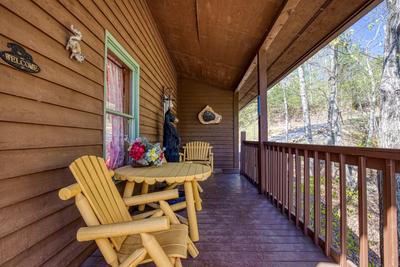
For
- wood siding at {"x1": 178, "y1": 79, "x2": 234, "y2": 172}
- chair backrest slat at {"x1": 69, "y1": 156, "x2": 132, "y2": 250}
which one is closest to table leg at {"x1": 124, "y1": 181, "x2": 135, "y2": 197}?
chair backrest slat at {"x1": 69, "y1": 156, "x2": 132, "y2": 250}

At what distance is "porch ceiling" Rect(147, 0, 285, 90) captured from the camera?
118 inches

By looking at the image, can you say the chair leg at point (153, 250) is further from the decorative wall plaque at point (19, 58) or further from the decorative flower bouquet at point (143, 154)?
the decorative flower bouquet at point (143, 154)

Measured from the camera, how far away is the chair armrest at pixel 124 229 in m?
1.10

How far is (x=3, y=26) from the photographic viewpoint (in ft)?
3.58

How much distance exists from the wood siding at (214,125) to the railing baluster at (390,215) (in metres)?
5.60

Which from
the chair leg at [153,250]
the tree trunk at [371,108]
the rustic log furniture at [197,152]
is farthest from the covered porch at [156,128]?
the tree trunk at [371,108]

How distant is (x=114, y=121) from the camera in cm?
257

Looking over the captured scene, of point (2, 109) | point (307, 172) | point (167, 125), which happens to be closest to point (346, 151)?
point (307, 172)

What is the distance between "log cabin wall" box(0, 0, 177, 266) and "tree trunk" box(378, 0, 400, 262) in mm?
4456

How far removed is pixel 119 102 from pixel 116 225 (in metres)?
1.82

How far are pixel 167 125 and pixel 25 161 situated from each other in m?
2.83

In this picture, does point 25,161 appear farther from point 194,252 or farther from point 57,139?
point 194,252

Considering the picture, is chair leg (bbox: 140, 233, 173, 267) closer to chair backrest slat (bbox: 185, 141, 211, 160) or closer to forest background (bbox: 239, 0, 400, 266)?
forest background (bbox: 239, 0, 400, 266)

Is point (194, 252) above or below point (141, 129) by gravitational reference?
below
